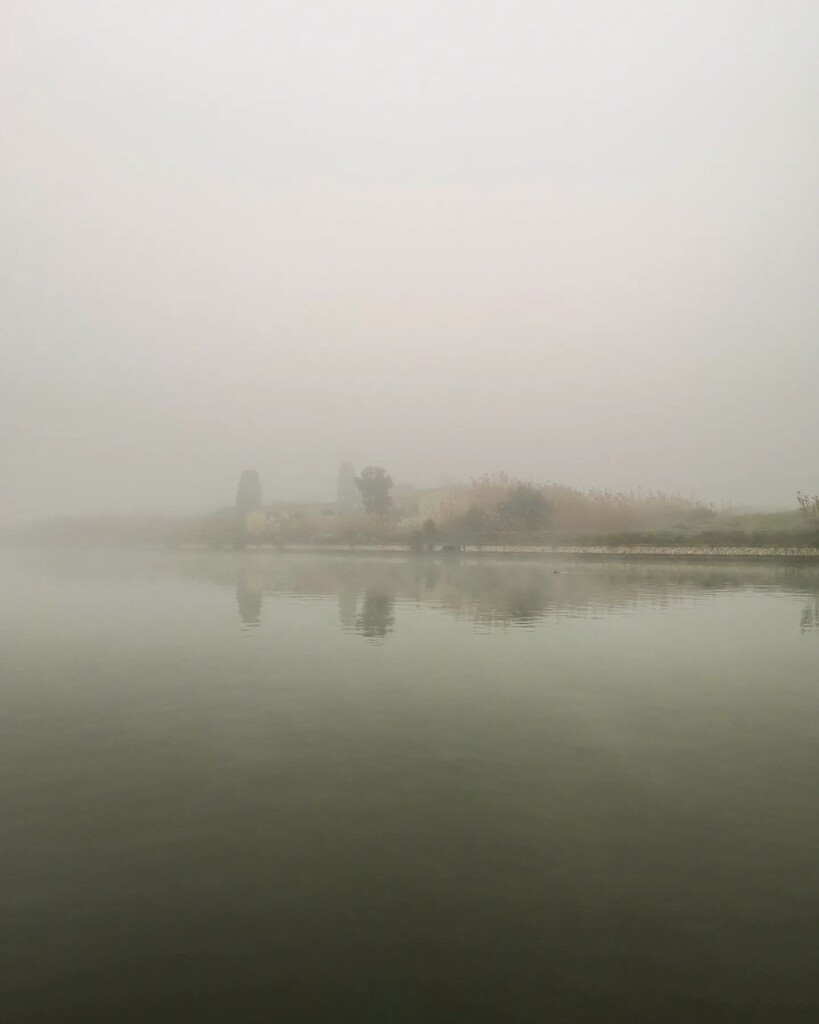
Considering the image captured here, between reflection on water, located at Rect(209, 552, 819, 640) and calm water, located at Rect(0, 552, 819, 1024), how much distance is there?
21.0ft

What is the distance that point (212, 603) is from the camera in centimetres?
2539

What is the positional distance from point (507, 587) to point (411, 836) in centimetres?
2507

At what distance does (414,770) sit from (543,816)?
177cm

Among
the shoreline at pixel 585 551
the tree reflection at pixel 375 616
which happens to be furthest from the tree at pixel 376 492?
the tree reflection at pixel 375 616

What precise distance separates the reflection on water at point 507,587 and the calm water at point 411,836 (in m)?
6.39

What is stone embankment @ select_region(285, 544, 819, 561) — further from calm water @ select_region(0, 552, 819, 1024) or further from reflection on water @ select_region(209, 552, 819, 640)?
calm water @ select_region(0, 552, 819, 1024)

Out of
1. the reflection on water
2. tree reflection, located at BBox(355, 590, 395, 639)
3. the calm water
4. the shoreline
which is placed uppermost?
the shoreline

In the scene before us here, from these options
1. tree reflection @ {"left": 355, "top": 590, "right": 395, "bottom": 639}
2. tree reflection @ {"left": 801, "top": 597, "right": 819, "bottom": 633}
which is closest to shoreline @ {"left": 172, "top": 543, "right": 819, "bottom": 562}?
tree reflection @ {"left": 801, "top": 597, "right": 819, "bottom": 633}

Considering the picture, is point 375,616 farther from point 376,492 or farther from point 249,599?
point 376,492

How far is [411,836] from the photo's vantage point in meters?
6.53

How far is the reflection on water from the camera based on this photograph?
2162 cm

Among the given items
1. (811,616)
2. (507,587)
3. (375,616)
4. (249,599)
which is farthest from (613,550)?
(375,616)

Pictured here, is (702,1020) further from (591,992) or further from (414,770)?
(414,770)

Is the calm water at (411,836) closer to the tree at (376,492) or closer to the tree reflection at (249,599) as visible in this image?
the tree reflection at (249,599)
